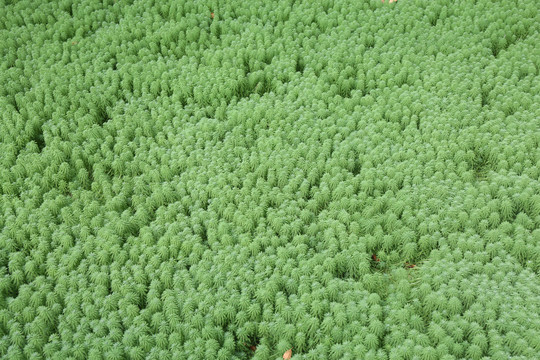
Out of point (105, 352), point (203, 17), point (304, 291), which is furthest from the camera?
point (203, 17)

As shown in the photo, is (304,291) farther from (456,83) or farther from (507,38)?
(507,38)

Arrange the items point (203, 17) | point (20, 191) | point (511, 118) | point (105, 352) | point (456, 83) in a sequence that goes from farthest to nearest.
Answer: point (203, 17)
point (456, 83)
point (511, 118)
point (20, 191)
point (105, 352)

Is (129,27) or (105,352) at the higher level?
(129,27)

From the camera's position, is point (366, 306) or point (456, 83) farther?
point (456, 83)

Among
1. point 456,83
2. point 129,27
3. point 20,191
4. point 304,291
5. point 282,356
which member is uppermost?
point 129,27

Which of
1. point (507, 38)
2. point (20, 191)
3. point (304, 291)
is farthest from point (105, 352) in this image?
point (507, 38)

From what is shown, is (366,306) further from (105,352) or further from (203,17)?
(203,17)

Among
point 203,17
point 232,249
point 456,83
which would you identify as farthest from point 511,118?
point 203,17
